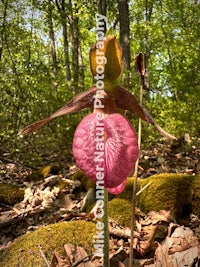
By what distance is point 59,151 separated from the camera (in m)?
6.81

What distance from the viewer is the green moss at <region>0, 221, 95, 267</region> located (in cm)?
180

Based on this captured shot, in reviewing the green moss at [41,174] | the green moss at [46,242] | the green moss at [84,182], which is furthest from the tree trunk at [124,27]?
the green moss at [46,242]

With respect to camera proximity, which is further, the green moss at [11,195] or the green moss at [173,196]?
the green moss at [11,195]

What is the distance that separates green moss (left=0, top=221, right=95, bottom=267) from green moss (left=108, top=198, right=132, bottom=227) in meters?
0.27

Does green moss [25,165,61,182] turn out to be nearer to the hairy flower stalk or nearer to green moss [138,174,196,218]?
green moss [138,174,196,218]

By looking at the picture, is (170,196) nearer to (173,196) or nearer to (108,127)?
(173,196)

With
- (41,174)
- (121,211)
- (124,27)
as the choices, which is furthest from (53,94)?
(121,211)

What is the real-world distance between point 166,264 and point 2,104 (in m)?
4.79

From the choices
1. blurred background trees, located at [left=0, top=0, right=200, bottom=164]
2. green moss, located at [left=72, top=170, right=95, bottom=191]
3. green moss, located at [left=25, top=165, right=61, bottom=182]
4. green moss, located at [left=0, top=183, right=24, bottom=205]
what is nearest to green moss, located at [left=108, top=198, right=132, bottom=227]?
green moss, located at [left=72, top=170, right=95, bottom=191]

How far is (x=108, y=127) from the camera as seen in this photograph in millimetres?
857

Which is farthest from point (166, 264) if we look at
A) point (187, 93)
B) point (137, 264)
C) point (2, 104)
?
point (2, 104)

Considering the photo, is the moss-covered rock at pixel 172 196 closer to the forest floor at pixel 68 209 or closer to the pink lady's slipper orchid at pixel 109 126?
the forest floor at pixel 68 209

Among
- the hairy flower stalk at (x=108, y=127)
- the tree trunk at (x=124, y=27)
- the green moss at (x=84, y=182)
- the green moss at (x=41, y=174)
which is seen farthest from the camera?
the tree trunk at (x=124, y=27)

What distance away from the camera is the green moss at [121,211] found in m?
2.27
